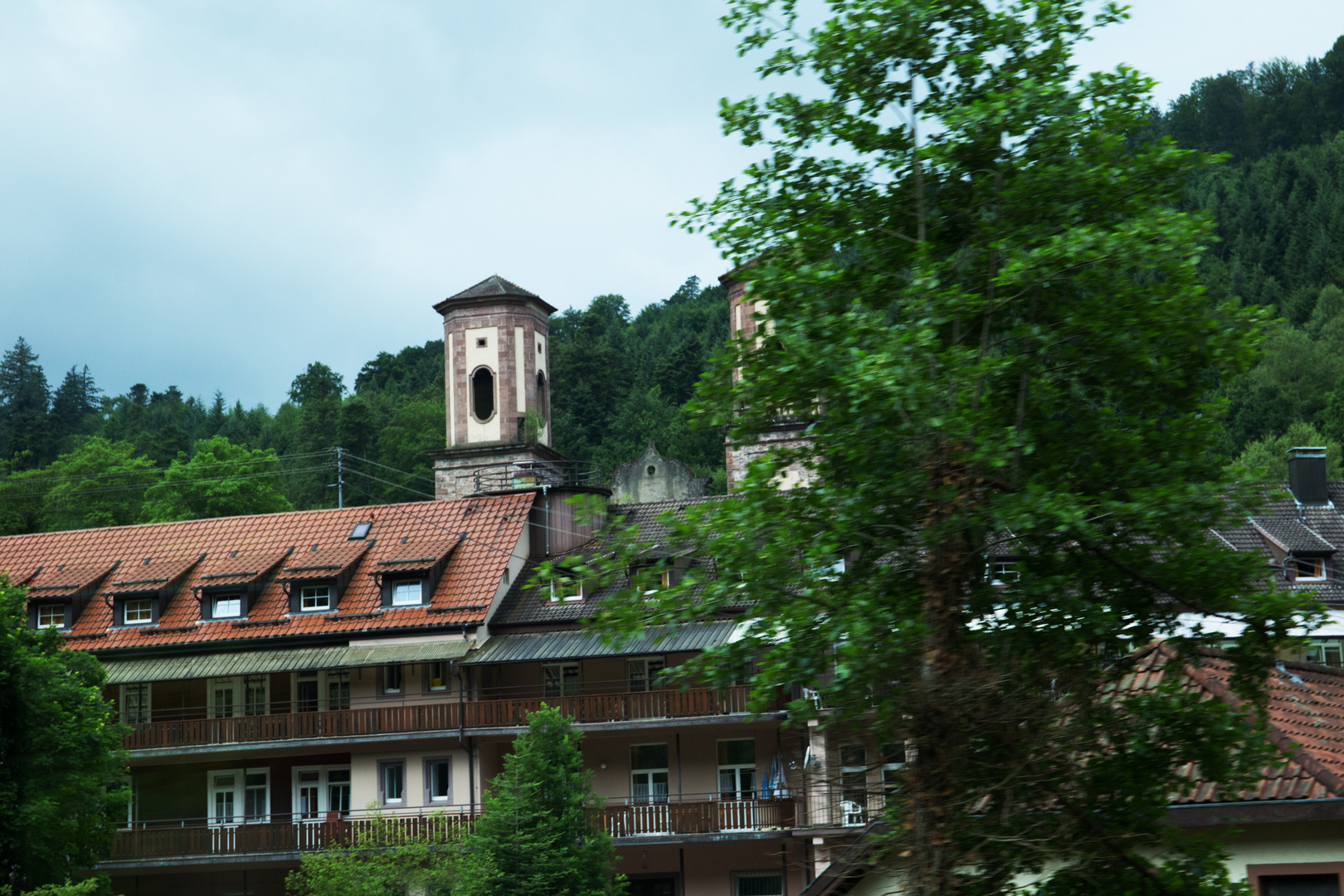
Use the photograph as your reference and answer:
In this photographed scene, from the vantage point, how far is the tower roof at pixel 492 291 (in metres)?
52.7

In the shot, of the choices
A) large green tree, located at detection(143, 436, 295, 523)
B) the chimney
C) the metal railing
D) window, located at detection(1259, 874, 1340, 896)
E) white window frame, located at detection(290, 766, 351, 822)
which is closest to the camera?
window, located at detection(1259, 874, 1340, 896)

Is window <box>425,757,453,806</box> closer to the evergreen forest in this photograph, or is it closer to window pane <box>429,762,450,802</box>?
window pane <box>429,762,450,802</box>

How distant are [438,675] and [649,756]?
594cm

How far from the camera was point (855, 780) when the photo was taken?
829 centimetres

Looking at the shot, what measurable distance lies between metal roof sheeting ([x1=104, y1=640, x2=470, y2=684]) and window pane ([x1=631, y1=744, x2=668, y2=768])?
→ 5201 mm

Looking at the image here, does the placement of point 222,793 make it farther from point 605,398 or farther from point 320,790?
point 605,398

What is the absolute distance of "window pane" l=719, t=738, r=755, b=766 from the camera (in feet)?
119

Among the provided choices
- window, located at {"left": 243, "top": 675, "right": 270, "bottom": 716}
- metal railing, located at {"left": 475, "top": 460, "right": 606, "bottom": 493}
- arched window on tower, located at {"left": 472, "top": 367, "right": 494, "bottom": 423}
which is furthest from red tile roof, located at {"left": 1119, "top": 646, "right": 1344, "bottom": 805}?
arched window on tower, located at {"left": 472, "top": 367, "right": 494, "bottom": 423}

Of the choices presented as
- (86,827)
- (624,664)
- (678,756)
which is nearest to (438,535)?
(624,664)

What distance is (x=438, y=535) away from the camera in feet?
134

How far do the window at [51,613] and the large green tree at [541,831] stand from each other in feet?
53.9

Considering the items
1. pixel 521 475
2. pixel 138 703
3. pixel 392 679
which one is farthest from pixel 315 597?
pixel 521 475

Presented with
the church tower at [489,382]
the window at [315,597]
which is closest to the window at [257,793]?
the window at [315,597]

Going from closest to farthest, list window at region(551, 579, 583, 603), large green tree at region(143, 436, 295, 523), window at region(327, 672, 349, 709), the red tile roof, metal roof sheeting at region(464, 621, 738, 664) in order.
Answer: window at region(551, 579, 583, 603) → the red tile roof → metal roof sheeting at region(464, 621, 738, 664) → window at region(327, 672, 349, 709) → large green tree at region(143, 436, 295, 523)
